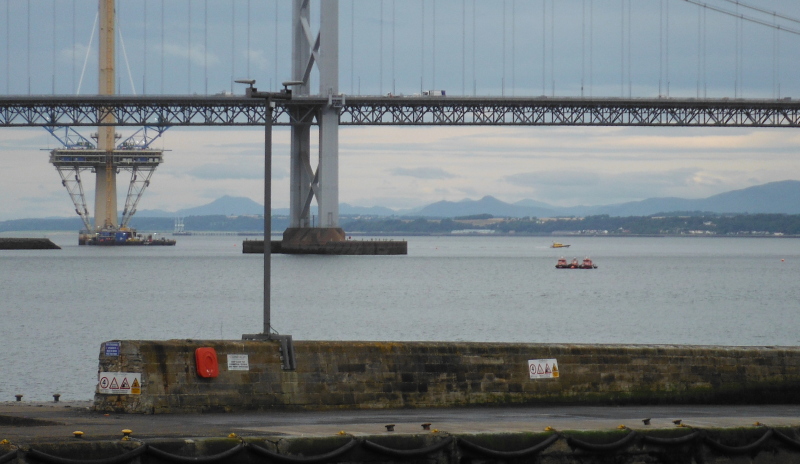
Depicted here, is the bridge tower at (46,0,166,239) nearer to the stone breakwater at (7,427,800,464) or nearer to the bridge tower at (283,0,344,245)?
the bridge tower at (283,0,344,245)

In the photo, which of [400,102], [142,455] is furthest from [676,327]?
[400,102]

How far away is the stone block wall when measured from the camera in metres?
16.1

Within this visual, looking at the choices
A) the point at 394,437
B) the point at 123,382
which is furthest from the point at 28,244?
the point at 394,437

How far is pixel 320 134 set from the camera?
96.0 metres

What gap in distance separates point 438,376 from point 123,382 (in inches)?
176

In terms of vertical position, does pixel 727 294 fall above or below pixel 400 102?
below

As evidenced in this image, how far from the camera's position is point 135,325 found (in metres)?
44.6

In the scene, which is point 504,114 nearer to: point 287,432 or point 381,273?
point 381,273

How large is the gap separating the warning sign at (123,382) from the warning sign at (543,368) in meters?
5.74

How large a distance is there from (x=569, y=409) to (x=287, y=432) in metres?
5.39

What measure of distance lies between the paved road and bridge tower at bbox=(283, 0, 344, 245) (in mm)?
77014

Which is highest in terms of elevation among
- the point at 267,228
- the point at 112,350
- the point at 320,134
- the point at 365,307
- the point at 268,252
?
the point at 320,134

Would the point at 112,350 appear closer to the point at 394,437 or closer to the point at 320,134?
the point at 394,437

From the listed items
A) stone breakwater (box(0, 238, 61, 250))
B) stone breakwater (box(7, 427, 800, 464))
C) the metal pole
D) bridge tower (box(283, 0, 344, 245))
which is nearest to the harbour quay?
stone breakwater (box(7, 427, 800, 464))
